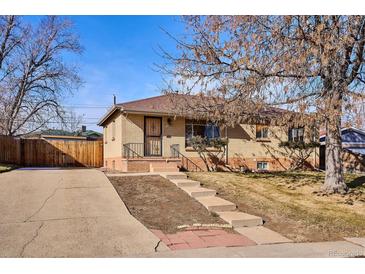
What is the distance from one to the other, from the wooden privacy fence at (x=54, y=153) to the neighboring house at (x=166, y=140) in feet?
9.23

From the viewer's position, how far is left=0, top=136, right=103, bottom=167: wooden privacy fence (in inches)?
749

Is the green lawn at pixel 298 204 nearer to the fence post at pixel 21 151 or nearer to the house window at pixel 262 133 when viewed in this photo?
the house window at pixel 262 133

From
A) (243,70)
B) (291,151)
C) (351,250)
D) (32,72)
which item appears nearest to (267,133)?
(291,151)

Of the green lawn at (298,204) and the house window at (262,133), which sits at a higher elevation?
the house window at (262,133)

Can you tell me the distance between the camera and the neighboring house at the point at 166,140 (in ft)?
47.2

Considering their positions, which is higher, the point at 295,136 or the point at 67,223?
the point at 295,136

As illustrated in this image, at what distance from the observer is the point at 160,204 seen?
8.19 m

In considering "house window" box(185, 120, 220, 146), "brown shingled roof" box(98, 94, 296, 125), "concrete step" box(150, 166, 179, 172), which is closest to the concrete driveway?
"concrete step" box(150, 166, 179, 172)

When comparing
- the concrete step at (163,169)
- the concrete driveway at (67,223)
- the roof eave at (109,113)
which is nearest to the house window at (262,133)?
the concrete step at (163,169)

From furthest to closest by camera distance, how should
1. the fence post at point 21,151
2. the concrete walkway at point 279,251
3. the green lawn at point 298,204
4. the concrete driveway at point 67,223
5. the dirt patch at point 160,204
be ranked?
1. the fence post at point 21,151
2. the dirt patch at point 160,204
3. the green lawn at point 298,204
4. the concrete driveway at point 67,223
5. the concrete walkway at point 279,251

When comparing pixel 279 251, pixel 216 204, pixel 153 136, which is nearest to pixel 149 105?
pixel 153 136

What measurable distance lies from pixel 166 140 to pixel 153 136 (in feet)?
2.18

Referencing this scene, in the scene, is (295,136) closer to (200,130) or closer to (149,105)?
(200,130)
